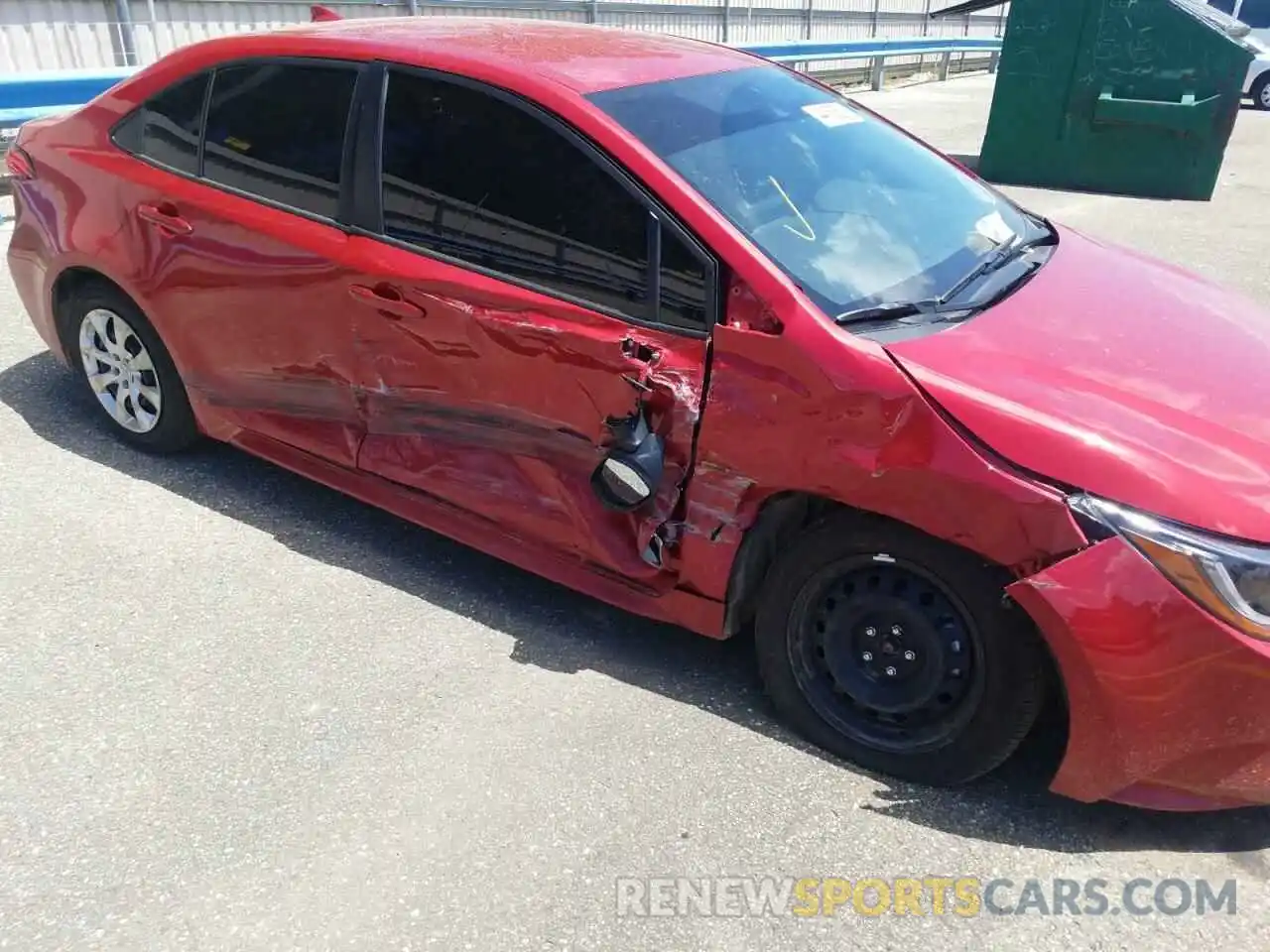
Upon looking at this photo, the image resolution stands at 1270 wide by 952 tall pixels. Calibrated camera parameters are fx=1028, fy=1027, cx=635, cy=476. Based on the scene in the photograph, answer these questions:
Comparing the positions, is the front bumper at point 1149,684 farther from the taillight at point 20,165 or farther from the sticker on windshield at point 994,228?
the taillight at point 20,165

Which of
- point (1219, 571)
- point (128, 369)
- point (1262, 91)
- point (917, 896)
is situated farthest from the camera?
point (1262, 91)

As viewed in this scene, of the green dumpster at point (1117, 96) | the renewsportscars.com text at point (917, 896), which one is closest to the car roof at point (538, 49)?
the renewsportscars.com text at point (917, 896)

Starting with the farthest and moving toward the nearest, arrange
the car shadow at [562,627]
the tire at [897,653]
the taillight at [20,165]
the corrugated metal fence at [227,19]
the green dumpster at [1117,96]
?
the green dumpster at [1117,96], the corrugated metal fence at [227,19], the taillight at [20,165], the car shadow at [562,627], the tire at [897,653]

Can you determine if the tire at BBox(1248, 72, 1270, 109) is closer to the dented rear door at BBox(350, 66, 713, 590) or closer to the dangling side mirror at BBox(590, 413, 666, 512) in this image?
the dented rear door at BBox(350, 66, 713, 590)

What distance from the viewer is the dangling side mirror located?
264cm

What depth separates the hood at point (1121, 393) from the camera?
7.09 ft

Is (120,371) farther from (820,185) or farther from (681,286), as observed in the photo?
(820,185)

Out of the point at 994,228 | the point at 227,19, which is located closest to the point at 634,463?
the point at 994,228

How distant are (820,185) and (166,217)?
224cm

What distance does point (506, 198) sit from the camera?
9.59ft

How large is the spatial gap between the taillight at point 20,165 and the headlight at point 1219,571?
164 inches

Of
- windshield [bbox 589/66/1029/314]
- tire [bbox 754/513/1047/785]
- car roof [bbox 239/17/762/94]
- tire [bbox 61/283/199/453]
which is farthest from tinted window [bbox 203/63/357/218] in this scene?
tire [bbox 754/513/1047/785]

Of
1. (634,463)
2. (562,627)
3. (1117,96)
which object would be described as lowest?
(1117,96)

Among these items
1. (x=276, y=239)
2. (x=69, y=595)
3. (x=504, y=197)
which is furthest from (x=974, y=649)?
(x=69, y=595)
